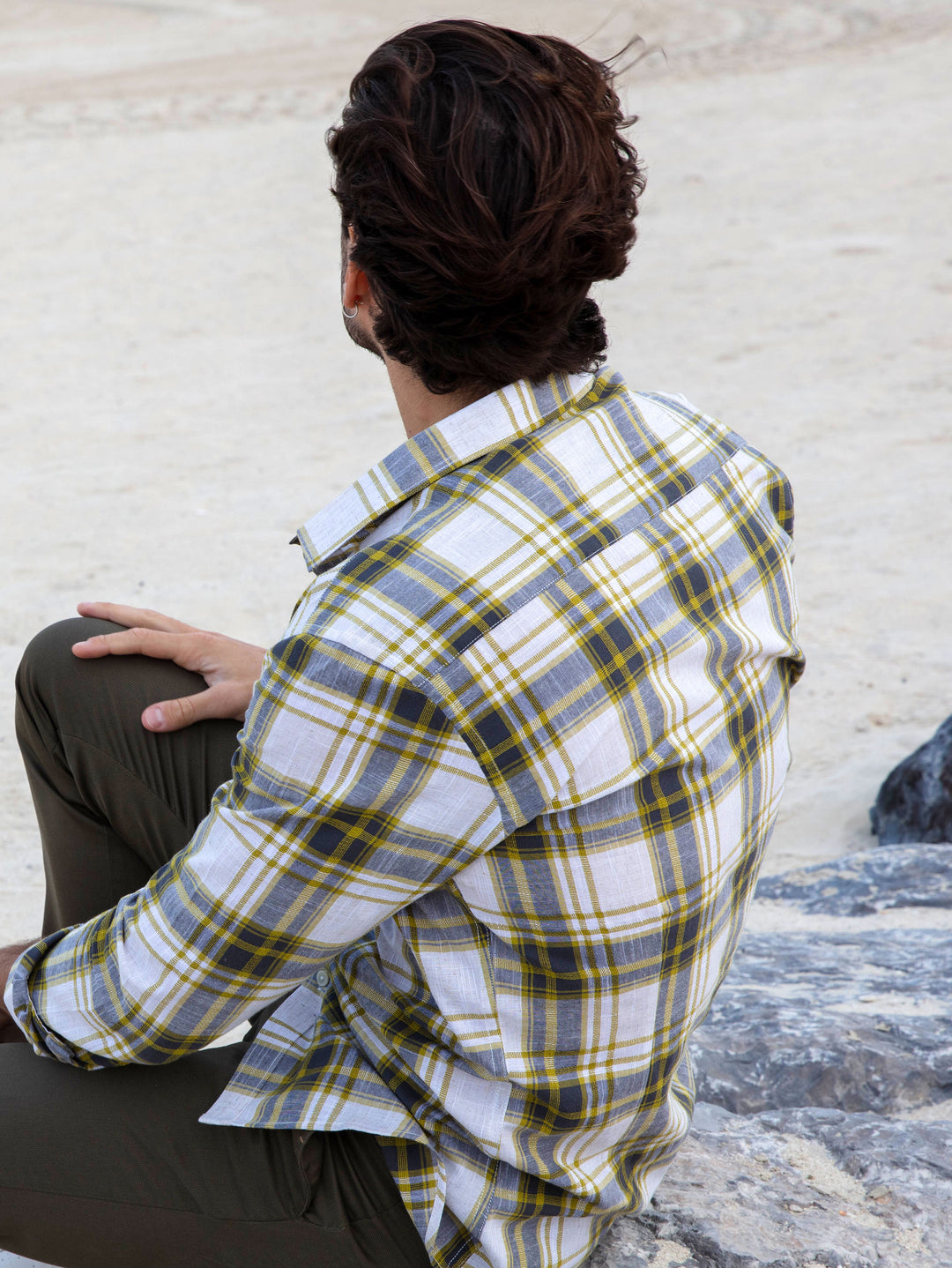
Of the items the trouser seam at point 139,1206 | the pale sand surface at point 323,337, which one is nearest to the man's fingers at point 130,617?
the trouser seam at point 139,1206

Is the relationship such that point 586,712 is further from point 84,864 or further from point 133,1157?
point 84,864

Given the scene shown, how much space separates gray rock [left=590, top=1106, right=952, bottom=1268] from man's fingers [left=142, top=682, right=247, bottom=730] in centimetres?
75

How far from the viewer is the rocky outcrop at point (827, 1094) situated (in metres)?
1.55

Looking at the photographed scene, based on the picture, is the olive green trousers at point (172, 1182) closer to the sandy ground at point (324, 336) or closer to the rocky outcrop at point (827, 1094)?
the rocky outcrop at point (827, 1094)

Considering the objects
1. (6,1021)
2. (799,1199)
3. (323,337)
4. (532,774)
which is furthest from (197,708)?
(323,337)

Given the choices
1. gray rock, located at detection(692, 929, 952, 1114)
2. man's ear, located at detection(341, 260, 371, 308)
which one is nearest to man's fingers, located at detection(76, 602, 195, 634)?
man's ear, located at detection(341, 260, 371, 308)

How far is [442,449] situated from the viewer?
1.24 metres

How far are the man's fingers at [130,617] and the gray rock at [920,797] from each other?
207 cm

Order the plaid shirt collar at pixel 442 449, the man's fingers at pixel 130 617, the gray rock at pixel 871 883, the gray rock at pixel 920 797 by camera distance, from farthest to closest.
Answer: the gray rock at pixel 920 797, the gray rock at pixel 871 883, the man's fingers at pixel 130 617, the plaid shirt collar at pixel 442 449

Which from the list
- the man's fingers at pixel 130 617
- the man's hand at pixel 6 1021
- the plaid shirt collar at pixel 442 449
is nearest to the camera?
the plaid shirt collar at pixel 442 449

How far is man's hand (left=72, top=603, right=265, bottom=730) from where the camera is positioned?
1581 millimetres

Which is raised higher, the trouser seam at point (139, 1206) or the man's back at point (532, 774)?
the man's back at point (532, 774)

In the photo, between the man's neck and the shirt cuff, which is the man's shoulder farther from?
the shirt cuff

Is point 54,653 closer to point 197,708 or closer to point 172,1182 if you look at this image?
point 197,708
